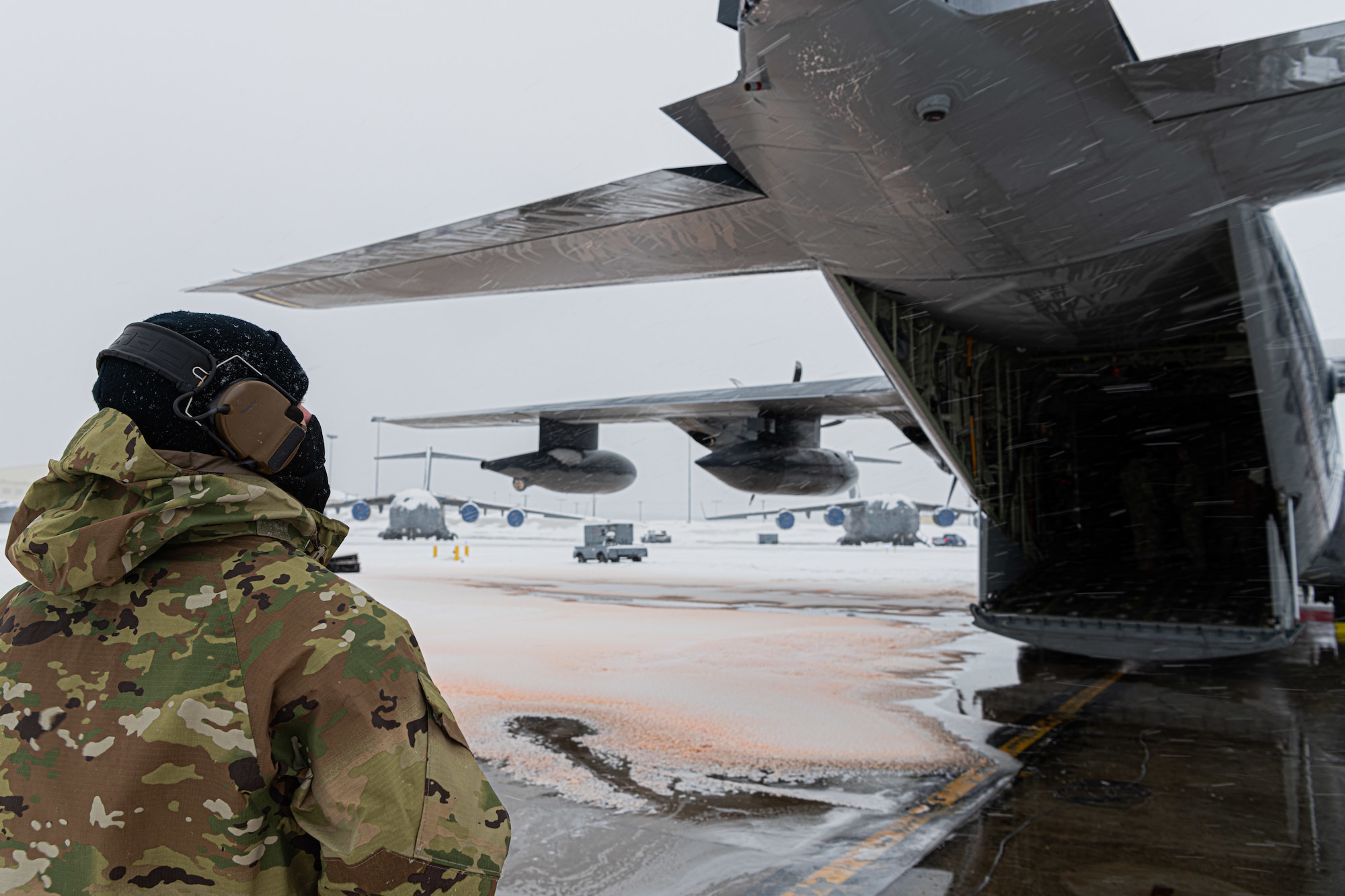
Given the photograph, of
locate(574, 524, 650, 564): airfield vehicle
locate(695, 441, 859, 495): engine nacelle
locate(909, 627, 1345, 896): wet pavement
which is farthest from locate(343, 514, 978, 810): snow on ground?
locate(574, 524, 650, 564): airfield vehicle

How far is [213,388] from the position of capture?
4.58 ft

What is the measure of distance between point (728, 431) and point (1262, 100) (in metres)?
11.2

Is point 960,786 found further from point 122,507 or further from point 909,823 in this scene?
point 122,507

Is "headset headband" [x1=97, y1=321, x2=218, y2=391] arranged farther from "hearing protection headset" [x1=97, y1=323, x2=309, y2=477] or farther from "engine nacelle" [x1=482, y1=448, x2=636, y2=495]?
"engine nacelle" [x1=482, y1=448, x2=636, y2=495]

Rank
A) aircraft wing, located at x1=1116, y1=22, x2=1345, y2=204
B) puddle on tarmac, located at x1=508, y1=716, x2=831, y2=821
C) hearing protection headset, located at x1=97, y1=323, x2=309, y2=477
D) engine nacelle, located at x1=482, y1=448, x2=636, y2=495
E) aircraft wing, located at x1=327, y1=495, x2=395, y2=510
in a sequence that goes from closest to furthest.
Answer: hearing protection headset, located at x1=97, y1=323, x2=309, y2=477
aircraft wing, located at x1=1116, y1=22, x2=1345, y2=204
puddle on tarmac, located at x1=508, y1=716, x2=831, y2=821
engine nacelle, located at x1=482, y1=448, x2=636, y2=495
aircraft wing, located at x1=327, y1=495, x2=395, y2=510

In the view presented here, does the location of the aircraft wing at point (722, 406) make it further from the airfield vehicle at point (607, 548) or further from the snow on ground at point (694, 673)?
the airfield vehicle at point (607, 548)

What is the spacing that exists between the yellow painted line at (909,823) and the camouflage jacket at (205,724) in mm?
2756

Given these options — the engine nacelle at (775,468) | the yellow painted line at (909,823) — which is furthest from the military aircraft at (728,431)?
the yellow painted line at (909,823)

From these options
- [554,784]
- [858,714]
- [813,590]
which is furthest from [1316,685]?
[813,590]

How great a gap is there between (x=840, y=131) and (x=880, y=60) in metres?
0.59

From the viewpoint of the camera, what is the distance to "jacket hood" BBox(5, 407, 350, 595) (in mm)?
1215

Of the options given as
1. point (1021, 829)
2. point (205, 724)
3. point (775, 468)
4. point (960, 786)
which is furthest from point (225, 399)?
→ point (775, 468)

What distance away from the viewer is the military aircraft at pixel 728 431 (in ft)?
40.8

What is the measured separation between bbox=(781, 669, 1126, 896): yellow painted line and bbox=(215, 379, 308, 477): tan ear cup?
293cm
